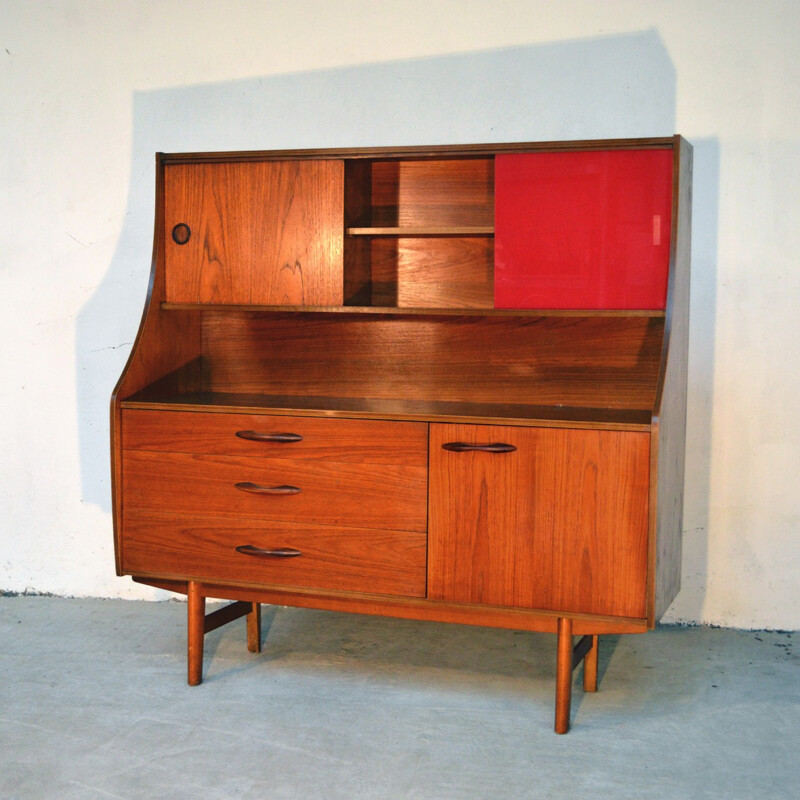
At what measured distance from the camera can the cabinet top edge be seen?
2.46m

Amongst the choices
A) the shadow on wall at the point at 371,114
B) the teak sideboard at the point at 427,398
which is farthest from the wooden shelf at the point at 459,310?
the shadow on wall at the point at 371,114

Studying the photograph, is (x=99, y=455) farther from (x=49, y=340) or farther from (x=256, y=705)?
(x=256, y=705)

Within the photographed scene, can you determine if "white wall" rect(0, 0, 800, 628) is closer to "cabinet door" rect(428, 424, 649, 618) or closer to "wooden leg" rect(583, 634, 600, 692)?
"wooden leg" rect(583, 634, 600, 692)

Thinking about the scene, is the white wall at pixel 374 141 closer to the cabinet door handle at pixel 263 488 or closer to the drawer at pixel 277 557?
the drawer at pixel 277 557

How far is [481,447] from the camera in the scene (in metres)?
2.41

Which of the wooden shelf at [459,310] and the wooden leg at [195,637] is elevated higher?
the wooden shelf at [459,310]

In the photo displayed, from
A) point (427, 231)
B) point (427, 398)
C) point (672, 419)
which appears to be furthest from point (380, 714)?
point (427, 231)

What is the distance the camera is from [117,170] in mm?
3531

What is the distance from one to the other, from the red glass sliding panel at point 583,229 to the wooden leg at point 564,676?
0.89 meters

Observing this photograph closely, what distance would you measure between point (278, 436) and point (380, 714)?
824mm

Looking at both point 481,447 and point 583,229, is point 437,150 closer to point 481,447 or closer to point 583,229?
point 583,229

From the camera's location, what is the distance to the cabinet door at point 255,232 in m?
2.70

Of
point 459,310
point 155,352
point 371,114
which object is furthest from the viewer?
point 371,114

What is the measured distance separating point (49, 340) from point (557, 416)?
7.16ft
